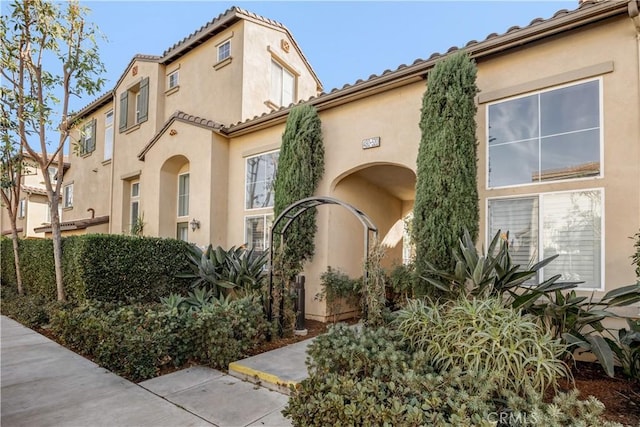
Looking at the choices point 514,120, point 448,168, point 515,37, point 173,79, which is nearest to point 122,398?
point 448,168

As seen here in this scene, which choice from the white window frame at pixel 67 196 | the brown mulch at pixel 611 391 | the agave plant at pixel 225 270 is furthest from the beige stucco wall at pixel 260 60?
the white window frame at pixel 67 196

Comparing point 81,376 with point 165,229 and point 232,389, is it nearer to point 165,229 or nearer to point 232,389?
point 232,389

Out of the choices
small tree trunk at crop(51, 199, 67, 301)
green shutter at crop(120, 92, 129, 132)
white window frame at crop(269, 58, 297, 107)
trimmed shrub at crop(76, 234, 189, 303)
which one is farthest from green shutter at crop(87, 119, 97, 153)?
trimmed shrub at crop(76, 234, 189, 303)

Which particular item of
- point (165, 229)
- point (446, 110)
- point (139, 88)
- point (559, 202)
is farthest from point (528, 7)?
point (139, 88)

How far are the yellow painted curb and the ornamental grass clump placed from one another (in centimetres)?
173

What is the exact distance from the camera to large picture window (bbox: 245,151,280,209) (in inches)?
384

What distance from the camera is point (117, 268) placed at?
7793 mm

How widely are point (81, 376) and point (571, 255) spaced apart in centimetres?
764

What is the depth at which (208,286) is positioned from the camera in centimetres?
875

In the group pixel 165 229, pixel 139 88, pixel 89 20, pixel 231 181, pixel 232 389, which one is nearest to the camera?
pixel 232 389

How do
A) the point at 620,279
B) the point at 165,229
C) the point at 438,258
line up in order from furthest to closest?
the point at 165,229 → the point at 438,258 → the point at 620,279

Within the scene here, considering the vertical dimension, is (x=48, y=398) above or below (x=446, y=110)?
below

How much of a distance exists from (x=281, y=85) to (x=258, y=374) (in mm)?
11207

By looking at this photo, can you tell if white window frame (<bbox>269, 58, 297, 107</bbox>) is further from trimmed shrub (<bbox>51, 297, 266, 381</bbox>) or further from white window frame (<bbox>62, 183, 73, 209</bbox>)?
white window frame (<bbox>62, 183, 73, 209</bbox>)
